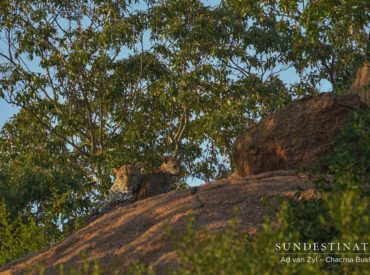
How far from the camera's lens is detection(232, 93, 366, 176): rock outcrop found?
1357 centimetres

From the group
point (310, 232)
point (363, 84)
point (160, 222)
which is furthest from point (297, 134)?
point (310, 232)

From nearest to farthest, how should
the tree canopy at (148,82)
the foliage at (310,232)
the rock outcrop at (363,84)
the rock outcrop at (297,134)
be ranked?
the foliage at (310,232) → the rock outcrop at (297,134) → the rock outcrop at (363,84) → the tree canopy at (148,82)

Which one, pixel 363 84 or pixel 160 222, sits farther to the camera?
pixel 363 84

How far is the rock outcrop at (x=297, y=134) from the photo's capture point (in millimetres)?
13570

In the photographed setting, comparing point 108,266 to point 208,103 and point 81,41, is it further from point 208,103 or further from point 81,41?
point 81,41

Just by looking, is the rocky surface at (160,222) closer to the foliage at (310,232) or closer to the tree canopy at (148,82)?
the foliage at (310,232)

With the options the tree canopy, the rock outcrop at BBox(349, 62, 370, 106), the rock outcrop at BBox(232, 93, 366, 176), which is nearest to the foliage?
the rock outcrop at BBox(232, 93, 366, 176)

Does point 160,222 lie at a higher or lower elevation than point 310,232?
higher

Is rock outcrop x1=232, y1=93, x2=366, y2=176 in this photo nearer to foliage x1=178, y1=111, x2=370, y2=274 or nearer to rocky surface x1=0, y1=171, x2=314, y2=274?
rocky surface x1=0, y1=171, x2=314, y2=274

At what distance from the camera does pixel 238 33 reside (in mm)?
27531

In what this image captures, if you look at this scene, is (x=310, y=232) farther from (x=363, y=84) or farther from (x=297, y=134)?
(x=363, y=84)

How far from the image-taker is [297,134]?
13664 mm

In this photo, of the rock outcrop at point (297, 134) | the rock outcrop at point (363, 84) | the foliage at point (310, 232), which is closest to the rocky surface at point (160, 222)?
the rock outcrop at point (297, 134)

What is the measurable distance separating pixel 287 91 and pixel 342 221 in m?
21.2
